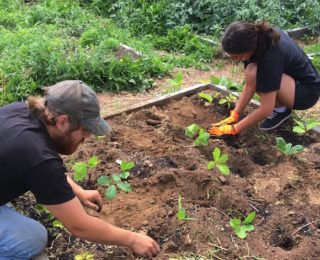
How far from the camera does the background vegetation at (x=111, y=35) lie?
4.85 metres

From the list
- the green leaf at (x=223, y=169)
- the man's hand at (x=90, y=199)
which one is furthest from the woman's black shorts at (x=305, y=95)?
the man's hand at (x=90, y=199)

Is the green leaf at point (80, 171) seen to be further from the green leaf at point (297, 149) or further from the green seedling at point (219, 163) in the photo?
the green leaf at point (297, 149)

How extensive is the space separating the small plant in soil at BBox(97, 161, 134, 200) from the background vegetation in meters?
1.77

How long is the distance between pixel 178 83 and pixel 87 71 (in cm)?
99

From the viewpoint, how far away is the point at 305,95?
13.1 feet

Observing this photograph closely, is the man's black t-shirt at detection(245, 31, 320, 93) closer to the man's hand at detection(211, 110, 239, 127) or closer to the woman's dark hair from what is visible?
the woman's dark hair

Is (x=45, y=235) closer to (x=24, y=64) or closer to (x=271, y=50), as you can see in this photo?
(x=271, y=50)

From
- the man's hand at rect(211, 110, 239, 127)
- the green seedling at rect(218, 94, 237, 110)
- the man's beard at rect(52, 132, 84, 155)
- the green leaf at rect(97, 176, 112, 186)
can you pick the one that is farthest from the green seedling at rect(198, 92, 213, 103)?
the man's beard at rect(52, 132, 84, 155)

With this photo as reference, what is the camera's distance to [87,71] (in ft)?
16.0

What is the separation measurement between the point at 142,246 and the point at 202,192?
84 centimetres

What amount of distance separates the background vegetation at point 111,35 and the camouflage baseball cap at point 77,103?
95.3 inches

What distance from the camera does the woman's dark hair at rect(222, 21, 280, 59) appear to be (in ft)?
11.2

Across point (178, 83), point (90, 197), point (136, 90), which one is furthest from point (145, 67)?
point (90, 197)

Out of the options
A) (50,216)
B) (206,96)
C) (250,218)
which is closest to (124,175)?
(50,216)
